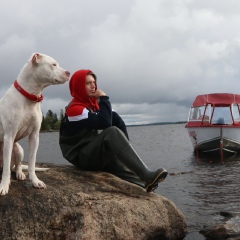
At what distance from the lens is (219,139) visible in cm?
2300

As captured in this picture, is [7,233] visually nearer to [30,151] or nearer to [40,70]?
[30,151]

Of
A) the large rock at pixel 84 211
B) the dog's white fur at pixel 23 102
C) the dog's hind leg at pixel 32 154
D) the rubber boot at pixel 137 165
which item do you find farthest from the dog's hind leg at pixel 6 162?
the rubber boot at pixel 137 165

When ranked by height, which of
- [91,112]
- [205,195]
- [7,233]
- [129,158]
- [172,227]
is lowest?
[205,195]

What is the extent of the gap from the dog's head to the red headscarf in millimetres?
1148

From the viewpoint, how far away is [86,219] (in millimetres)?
4582

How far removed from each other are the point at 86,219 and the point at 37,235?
0.62 metres

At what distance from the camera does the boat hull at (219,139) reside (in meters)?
22.8

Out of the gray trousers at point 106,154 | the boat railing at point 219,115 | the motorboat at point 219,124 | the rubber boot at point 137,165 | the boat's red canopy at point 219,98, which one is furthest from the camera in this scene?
the boat's red canopy at point 219,98

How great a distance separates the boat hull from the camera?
22781 mm

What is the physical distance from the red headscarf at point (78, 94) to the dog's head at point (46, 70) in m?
1.15

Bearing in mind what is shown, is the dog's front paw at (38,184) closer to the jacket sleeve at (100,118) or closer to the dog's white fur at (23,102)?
the dog's white fur at (23,102)

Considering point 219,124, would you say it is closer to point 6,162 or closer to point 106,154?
point 106,154

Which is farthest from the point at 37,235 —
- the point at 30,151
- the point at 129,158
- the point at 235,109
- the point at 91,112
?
the point at 235,109

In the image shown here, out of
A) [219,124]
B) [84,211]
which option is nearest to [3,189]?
[84,211]
